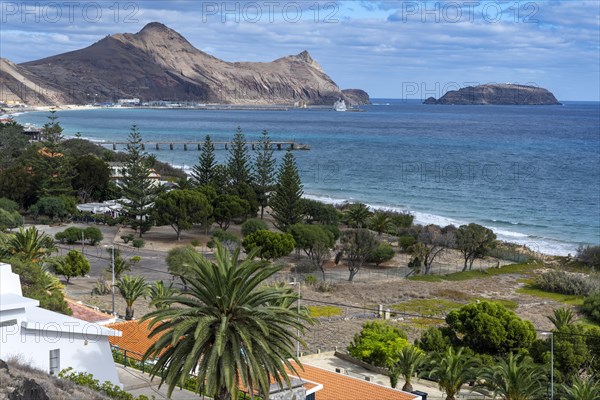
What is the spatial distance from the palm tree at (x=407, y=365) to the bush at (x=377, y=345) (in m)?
1.62

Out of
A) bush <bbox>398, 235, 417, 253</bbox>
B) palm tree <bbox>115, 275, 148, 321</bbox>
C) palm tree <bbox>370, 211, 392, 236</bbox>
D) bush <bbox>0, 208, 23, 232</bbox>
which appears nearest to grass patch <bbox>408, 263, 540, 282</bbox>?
bush <bbox>398, 235, 417, 253</bbox>

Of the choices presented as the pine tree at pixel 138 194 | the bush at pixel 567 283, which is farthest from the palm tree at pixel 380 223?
the bush at pixel 567 283

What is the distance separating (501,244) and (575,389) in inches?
1196

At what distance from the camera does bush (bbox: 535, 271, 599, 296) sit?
1278 inches

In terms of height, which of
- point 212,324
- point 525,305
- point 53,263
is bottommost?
point 525,305

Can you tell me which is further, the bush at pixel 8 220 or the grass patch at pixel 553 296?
the bush at pixel 8 220

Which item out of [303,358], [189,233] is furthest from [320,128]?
[303,358]

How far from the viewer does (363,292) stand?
31500 mm

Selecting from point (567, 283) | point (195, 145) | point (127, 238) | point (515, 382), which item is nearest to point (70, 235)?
point (127, 238)

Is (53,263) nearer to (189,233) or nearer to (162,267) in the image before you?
(162,267)

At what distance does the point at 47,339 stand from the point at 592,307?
21236 millimetres

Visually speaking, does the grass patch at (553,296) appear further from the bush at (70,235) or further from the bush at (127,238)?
the bush at (70,235)

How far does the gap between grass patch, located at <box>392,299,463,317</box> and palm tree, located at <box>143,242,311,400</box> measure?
16853mm

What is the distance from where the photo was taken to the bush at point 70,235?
39188 millimetres
